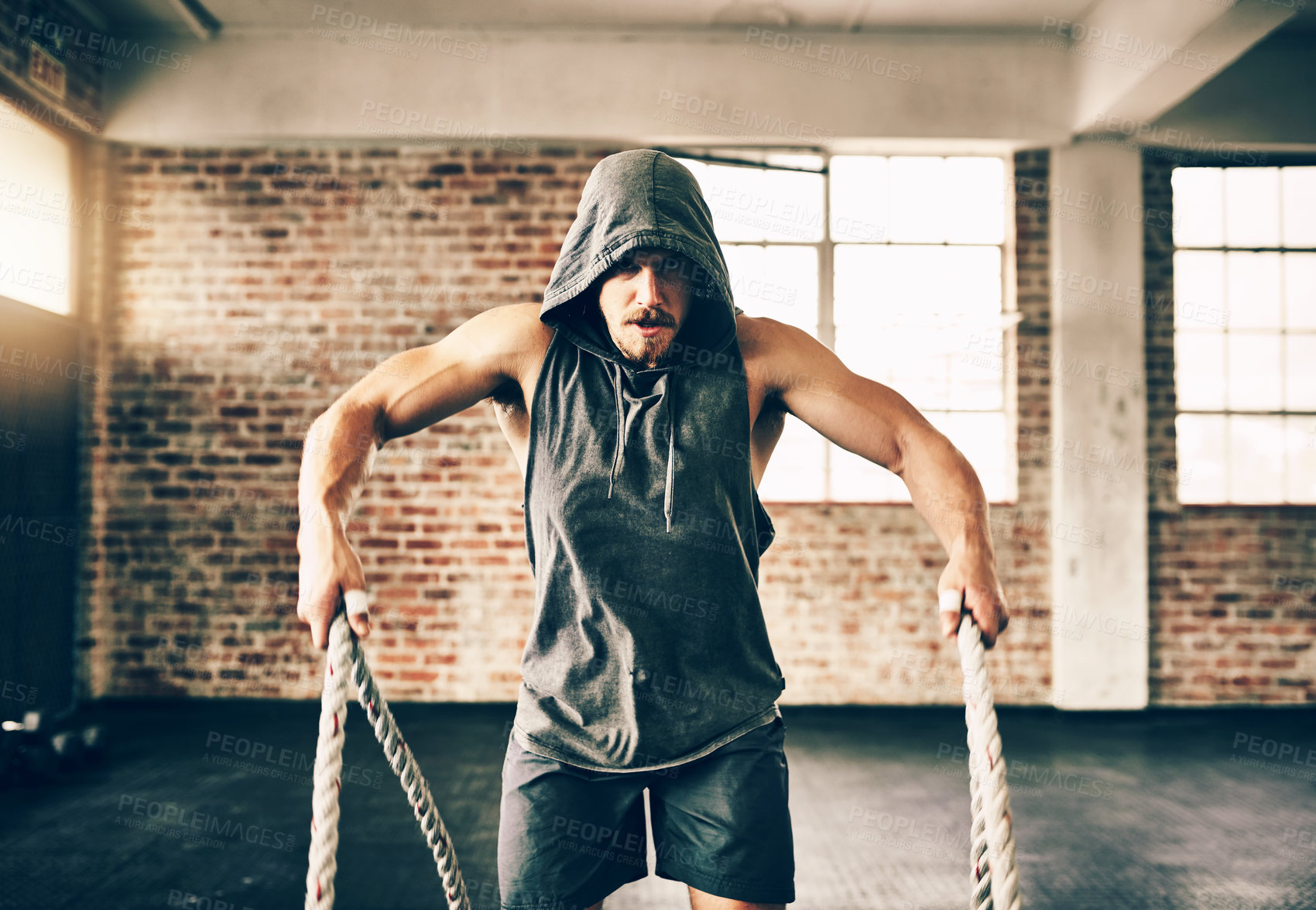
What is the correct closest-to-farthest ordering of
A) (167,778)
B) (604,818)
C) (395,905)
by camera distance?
(604,818), (395,905), (167,778)

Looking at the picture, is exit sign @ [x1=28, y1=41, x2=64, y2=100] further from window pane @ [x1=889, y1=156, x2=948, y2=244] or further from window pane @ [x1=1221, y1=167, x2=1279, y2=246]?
window pane @ [x1=1221, y1=167, x2=1279, y2=246]

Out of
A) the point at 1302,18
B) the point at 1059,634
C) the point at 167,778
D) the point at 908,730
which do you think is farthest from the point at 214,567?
the point at 1302,18

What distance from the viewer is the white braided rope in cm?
99

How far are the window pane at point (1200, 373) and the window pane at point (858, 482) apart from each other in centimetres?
176

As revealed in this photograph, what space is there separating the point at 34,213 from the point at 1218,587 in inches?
265

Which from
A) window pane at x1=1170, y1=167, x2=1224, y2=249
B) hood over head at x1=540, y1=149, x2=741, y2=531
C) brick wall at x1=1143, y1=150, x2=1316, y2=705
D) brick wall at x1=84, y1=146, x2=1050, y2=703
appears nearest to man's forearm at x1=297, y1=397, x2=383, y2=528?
hood over head at x1=540, y1=149, x2=741, y2=531

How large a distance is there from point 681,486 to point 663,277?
358 millimetres

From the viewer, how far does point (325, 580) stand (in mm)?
A: 994

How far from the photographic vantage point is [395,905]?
2.32m

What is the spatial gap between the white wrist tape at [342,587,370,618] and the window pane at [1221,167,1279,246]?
17.8ft

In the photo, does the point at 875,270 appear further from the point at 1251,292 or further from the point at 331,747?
the point at 331,747

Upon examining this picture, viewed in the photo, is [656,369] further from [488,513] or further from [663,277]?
[488,513]

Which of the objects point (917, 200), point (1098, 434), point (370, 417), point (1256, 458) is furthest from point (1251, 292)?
Answer: point (370, 417)

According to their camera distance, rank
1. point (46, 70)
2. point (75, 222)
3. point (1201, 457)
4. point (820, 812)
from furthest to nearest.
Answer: point (1201, 457)
point (75, 222)
point (46, 70)
point (820, 812)
